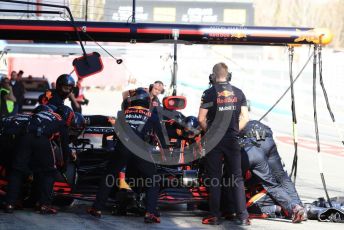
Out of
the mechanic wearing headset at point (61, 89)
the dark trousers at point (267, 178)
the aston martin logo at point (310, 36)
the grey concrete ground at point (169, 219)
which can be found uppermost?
the aston martin logo at point (310, 36)

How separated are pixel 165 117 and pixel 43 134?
181cm

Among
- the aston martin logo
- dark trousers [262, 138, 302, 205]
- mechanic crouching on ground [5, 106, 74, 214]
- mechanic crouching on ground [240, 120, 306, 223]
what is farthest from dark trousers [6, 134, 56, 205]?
the aston martin logo

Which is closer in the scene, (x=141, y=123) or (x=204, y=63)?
(x=141, y=123)

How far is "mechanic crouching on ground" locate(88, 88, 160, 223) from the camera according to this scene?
9.02 metres

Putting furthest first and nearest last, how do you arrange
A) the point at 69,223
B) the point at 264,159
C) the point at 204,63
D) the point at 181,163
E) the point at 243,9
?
the point at 204,63
the point at 243,9
the point at 181,163
the point at 264,159
the point at 69,223

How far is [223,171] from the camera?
923 cm

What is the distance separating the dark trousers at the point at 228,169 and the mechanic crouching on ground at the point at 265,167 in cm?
34

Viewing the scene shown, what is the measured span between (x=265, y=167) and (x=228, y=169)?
20.7 inches

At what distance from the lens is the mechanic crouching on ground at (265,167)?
9.25 metres

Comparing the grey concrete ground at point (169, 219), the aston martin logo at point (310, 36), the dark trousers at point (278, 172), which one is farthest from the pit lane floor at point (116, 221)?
the aston martin logo at point (310, 36)

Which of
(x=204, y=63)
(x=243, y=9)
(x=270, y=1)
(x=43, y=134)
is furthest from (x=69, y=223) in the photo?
(x=270, y=1)

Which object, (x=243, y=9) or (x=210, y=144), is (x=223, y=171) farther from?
(x=243, y=9)

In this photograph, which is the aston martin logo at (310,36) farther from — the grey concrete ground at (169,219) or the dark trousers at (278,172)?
the grey concrete ground at (169,219)

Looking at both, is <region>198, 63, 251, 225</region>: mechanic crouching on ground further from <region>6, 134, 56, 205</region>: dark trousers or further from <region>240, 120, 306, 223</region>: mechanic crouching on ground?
<region>6, 134, 56, 205</region>: dark trousers
